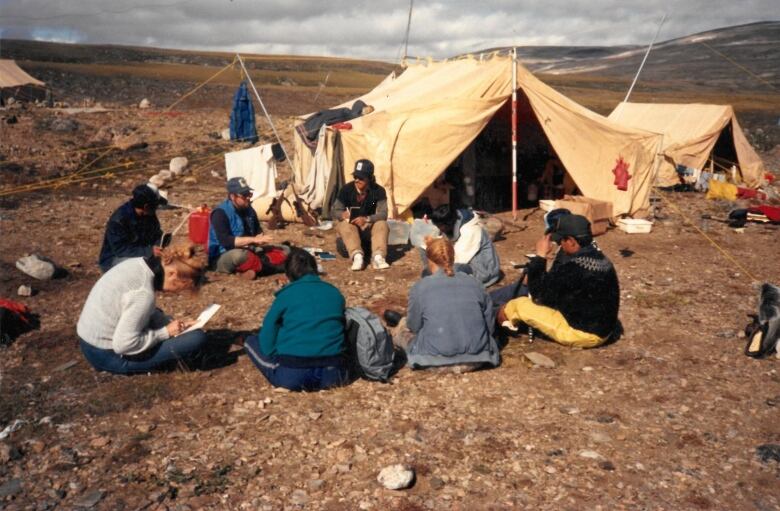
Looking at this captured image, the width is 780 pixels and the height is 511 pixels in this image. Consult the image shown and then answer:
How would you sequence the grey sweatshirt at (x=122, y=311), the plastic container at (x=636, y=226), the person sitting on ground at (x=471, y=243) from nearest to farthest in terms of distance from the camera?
the grey sweatshirt at (x=122, y=311) < the person sitting on ground at (x=471, y=243) < the plastic container at (x=636, y=226)

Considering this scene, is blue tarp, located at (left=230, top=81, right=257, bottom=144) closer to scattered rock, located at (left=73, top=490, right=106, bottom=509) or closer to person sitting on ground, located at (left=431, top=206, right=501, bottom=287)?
person sitting on ground, located at (left=431, top=206, right=501, bottom=287)

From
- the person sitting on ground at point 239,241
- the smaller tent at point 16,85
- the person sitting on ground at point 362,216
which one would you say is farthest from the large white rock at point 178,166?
the smaller tent at point 16,85

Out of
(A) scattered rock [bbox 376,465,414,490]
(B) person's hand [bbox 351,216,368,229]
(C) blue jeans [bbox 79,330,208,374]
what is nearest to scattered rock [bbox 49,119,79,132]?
(B) person's hand [bbox 351,216,368,229]

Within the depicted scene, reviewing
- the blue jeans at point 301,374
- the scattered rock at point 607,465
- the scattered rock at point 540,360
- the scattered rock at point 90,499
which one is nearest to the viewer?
the scattered rock at point 90,499

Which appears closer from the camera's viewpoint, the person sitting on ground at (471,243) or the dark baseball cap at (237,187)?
the person sitting on ground at (471,243)

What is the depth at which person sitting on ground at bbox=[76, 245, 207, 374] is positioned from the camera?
15.1ft

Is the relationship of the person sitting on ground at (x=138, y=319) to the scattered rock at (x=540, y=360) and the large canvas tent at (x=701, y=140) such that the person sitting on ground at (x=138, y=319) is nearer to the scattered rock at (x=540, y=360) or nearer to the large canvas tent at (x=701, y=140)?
the scattered rock at (x=540, y=360)

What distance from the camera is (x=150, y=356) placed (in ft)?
16.4

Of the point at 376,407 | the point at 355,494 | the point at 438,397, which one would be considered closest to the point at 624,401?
the point at 438,397

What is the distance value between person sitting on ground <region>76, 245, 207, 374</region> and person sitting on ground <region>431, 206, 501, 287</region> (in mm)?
3086

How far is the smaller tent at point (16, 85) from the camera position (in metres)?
29.1

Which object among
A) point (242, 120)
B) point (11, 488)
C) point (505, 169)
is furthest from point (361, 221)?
point (242, 120)

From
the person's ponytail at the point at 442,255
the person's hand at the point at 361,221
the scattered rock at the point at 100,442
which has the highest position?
the person's ponytail at the point at 442,255

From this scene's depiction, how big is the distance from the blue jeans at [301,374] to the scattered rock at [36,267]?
3.87 metres
